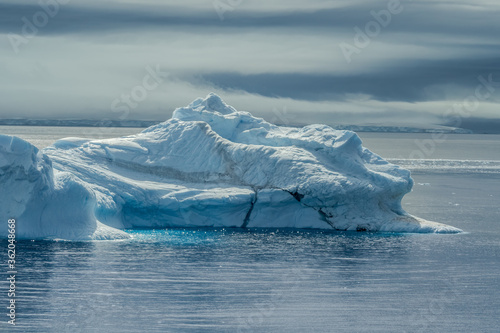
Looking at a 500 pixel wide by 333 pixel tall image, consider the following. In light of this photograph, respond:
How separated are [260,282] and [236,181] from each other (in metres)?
10.9

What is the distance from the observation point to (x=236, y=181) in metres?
33.2

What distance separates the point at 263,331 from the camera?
1786 centimetres

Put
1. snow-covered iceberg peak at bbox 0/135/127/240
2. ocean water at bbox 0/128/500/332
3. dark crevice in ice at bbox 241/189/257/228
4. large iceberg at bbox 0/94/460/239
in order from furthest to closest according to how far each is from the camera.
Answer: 1. dark crevice in ice at bbox 241/189/257/228
2. large iceberg at bbox 0/94/460/239
3. snow-covered iceberg peak at bbox 0/135/127/240
4. ocean water at bbox 0/128/500/332

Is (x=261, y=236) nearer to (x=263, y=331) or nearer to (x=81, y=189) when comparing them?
(x=81, y=189)

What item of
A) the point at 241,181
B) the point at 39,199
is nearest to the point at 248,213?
the point at 241,181

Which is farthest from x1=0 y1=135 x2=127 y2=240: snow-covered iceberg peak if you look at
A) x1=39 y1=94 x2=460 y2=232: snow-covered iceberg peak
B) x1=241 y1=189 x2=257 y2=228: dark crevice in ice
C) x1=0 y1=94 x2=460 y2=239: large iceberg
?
x1=241 y1=189 x2=257 y2=228: dark crevice in ice

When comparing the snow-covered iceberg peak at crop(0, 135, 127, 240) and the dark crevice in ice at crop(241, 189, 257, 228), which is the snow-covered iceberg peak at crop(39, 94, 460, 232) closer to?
the dark crevice in ice at crop(241, 189, 257, 228)

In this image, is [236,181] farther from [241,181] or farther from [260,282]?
[260,282]

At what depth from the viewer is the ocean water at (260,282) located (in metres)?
18.6

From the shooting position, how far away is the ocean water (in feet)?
60.9

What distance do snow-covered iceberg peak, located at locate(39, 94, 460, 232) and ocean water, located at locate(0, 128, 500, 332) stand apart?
996 millimetres

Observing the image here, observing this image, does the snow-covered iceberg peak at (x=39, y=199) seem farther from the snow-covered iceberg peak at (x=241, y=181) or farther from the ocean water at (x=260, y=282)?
the snow-covered iceberg peak at (x=241, y=181)

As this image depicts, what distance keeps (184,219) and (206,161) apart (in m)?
2.80

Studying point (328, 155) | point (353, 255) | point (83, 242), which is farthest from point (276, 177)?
point (83, 242)
